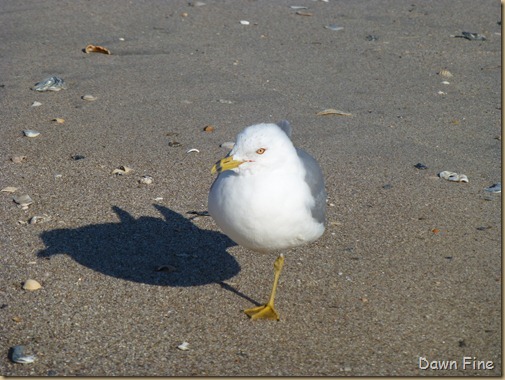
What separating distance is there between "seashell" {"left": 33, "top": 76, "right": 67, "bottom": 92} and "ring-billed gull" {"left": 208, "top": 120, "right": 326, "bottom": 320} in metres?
4.08

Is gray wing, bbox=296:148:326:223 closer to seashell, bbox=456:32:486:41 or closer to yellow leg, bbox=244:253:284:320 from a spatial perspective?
yellow leg, bbox=244:253:284:320

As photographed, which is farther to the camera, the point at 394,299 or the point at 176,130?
the point at 176,130

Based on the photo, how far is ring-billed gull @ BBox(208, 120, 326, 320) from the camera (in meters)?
4.38

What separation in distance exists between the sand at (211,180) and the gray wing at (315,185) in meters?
0.55

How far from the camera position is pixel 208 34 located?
988 cm

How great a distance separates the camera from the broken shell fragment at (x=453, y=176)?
21.5 feet

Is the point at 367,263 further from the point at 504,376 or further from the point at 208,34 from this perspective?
the point at 208,34

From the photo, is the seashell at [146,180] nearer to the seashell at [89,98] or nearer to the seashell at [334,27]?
the seashell at [89,98]

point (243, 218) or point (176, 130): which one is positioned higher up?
point (243, 218)

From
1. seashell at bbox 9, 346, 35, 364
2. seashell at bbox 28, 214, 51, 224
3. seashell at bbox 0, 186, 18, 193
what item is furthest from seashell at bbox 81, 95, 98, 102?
seashell at bbox 9, 346, 35, 364

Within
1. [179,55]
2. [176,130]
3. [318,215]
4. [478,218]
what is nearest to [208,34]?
[179,55]

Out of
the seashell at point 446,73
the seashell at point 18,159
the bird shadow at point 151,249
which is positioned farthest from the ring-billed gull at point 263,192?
the seashell at point 446,73

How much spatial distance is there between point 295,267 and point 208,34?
5192 millimetres

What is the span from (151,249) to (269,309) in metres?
1.10
